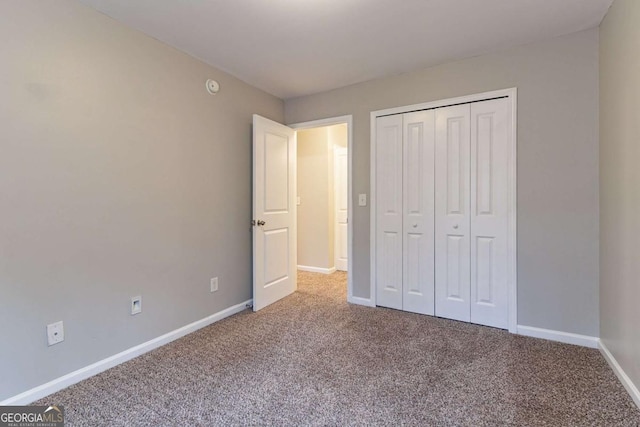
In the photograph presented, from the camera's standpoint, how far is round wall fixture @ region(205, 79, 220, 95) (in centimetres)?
273

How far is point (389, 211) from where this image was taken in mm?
3086

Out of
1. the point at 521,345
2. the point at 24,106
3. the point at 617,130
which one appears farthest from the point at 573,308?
the point at 24,106

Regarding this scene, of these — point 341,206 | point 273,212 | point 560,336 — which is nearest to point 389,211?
point 273,212

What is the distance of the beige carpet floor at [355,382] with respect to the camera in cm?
155

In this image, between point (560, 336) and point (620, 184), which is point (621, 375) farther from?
point (620, 184)

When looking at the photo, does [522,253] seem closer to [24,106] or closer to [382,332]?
[382,332]

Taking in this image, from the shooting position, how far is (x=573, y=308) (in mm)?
2326

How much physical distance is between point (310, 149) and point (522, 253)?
3.10 metres

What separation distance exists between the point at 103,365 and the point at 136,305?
393 millimetres

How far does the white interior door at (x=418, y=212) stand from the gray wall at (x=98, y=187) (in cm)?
171

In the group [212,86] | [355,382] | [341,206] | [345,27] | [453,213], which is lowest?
[355,382]

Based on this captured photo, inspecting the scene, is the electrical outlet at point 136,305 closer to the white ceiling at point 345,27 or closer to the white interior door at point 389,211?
the white ceiling at point 345,27

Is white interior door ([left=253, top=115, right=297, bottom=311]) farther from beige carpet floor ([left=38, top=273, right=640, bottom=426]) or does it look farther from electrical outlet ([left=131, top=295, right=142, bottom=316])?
electrical outlet ([left=131, top=295, right=142, bottom=316])

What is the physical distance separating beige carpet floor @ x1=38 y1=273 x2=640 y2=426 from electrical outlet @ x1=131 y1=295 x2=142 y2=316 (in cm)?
31
